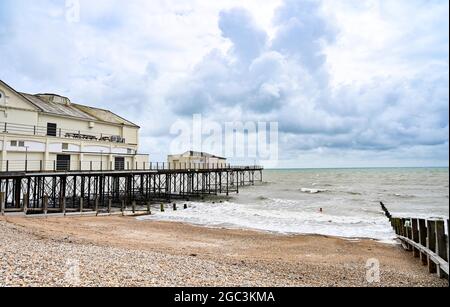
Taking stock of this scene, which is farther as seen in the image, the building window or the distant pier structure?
the building window

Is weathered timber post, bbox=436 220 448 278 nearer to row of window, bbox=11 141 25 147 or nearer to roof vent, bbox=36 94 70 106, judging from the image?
row of window, bbox=11 141 25 147

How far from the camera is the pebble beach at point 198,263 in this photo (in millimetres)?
6445

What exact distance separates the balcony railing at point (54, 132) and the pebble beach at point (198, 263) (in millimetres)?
12125

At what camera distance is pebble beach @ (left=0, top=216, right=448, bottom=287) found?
21.1 feet

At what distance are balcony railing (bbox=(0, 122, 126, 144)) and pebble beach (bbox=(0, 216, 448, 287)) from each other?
12.1m

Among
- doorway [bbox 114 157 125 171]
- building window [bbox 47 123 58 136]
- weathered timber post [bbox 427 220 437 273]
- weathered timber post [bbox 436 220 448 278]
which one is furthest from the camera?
doorway [bbox 114 157 125 171]

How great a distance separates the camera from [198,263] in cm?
853

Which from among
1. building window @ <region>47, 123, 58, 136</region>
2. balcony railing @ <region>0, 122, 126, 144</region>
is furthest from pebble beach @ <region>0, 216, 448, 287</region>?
building window @ <region>47, 123, 58, 136</region>

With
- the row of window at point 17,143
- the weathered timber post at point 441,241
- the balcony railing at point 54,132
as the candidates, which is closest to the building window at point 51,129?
the balcony railing at point 54,132

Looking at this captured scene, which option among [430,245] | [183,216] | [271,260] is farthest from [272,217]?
[430,245]

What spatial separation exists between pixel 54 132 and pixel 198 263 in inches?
908

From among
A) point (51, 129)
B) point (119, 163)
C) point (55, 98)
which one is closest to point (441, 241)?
point (119, 163)

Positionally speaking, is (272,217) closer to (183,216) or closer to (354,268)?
(183,216)
